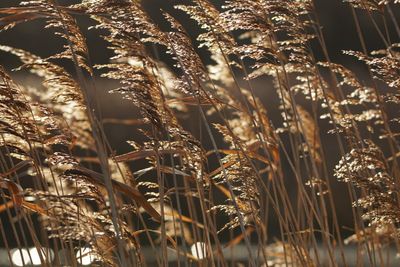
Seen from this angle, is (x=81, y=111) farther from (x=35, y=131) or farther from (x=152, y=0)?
(x=152, y=0)

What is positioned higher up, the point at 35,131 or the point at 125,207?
the point at 35,131

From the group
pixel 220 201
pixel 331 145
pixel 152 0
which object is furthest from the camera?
pixel 152 0

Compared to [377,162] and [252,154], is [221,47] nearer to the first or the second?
[252,154]

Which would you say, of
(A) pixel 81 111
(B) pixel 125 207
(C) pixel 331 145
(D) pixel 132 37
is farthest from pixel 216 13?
(C) pixel 331 145

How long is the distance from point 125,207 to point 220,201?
628 centimetres

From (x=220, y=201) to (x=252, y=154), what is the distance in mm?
6132

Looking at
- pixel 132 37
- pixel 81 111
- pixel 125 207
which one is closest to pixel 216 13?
pixel 132 37

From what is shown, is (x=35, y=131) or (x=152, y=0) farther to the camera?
(x=152, y=0)

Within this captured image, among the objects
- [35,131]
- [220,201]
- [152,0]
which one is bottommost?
[220,201]

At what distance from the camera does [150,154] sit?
2.75 metres

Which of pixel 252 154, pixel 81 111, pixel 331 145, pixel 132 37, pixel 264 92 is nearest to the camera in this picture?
pixel 132 37

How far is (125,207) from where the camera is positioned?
2859mm

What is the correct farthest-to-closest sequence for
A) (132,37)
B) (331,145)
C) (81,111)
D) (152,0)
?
(152,0), (331,145), (81,111), (132,37)

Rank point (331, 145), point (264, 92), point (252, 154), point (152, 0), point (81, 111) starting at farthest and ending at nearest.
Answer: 1. point (264, 92)
2. point (152, 0)
3. point (331, 145)
4. point (81, 111)
5. point (252, 154)
